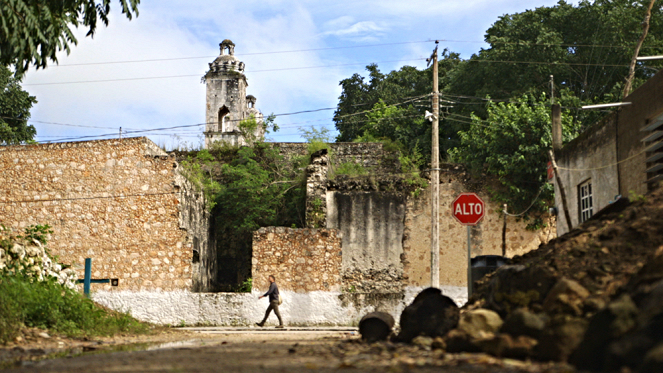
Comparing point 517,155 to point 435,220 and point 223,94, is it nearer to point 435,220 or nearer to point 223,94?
point 435,220

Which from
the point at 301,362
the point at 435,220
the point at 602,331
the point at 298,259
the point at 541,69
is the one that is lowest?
the point at 301,362

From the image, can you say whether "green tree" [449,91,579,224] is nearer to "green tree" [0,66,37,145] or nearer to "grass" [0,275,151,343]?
"grass" [0,275,151,343]

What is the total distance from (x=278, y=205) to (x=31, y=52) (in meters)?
14.3

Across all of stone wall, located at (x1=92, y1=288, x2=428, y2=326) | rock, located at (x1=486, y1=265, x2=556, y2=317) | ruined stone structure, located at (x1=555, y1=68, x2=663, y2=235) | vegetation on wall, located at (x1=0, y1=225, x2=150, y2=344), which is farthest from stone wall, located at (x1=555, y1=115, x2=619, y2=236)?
vegetation on wall, located at (x1=0, y1=225, x2=150, y2=344)

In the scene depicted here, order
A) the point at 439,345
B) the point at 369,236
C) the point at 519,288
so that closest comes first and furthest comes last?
the point at 439,345 < the point at 519,288 < the point at 369,236

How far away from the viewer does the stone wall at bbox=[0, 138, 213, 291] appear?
1888 cm

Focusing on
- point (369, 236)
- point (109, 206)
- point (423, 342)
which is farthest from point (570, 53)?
point (423, 342)

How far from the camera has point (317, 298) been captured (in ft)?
59.3

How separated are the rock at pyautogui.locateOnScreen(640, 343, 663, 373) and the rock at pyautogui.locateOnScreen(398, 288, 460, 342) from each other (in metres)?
3.54

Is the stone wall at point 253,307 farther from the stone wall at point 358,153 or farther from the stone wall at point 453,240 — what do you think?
the stone wall at point 358,153

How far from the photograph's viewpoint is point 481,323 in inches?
279

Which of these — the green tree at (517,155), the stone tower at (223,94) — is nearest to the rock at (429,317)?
the green tree at (517,155)

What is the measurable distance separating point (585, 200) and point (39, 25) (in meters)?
13.1

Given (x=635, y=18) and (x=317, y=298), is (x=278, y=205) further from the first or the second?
(x=635, y=18)
